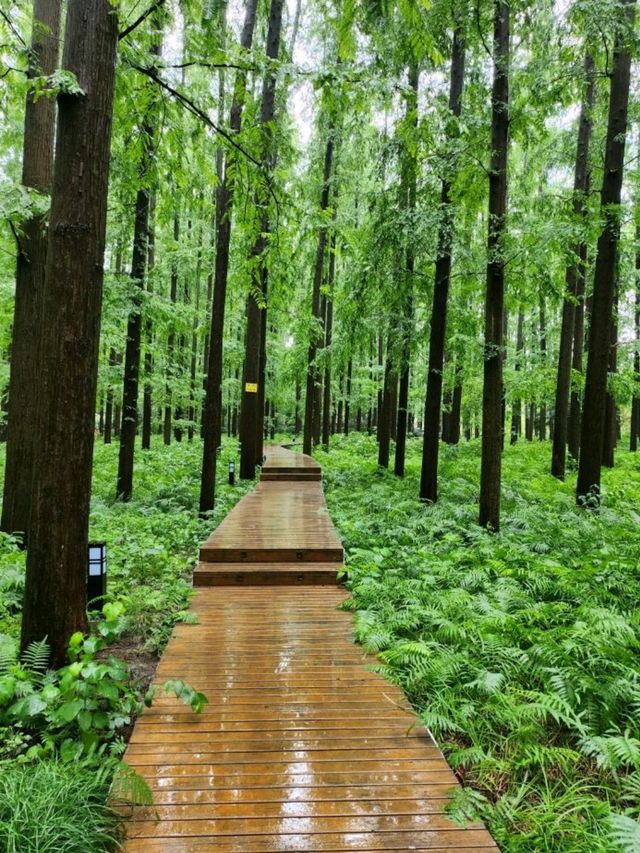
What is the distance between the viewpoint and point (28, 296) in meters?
6.38

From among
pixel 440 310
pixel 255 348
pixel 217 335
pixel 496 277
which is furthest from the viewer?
pixel 255 348

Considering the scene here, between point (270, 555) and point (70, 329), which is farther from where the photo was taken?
point (270, 555)

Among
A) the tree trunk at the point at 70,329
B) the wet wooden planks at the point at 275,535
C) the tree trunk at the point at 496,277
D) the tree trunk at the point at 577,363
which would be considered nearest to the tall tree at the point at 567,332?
the tree trunk at the point at 577,363

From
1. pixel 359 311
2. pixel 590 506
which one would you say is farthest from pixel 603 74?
pixel 590 506

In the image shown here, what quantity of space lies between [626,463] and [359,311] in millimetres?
10550

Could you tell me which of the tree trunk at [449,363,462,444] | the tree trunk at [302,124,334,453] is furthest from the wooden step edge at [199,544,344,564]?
the tree trunk at [449,363,462,444]

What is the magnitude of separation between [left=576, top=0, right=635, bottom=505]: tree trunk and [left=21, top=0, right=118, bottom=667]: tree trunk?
7.43 m

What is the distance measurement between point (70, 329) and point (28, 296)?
4212 millimetres

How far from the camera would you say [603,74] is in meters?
7.46

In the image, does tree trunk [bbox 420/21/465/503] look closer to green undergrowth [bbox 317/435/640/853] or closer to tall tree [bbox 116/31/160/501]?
green undergrowth [bbox 317/435/640/853]

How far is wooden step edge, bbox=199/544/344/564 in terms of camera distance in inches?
224

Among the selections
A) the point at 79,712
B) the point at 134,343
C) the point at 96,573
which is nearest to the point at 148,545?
the point at 96,573

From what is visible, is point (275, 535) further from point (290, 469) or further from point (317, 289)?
point (317, 289)

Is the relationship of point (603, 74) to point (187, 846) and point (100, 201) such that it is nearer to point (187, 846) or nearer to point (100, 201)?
point (100, 201)
